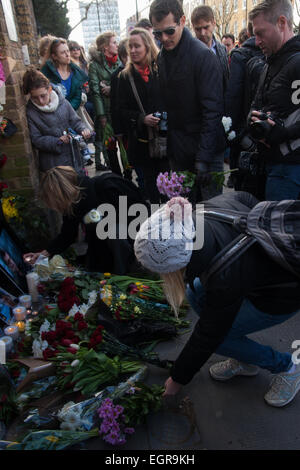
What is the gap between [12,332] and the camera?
8.21 feet

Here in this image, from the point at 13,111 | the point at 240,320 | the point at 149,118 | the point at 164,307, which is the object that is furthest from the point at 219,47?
the point at 240,320

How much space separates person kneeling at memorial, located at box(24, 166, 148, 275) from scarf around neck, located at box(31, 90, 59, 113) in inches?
41.9

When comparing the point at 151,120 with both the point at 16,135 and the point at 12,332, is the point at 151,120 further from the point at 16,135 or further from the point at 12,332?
the point at 12,332

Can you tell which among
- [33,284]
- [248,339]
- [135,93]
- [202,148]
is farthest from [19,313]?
[135,93]

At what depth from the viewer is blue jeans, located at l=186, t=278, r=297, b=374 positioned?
182 centimetres

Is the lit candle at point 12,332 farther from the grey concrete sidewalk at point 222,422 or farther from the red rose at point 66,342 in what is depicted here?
the grey concrete sidewalk at point 222,422

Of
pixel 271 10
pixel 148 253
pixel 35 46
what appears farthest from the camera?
pixel 35 46

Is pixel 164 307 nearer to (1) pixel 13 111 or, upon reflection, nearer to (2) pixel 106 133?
(1) pixel 13 111

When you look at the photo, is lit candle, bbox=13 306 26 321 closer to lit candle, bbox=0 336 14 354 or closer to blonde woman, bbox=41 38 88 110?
lit candle, bbox=0 336 14 354

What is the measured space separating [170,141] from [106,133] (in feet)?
→ 5.10

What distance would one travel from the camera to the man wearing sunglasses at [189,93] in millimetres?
2906

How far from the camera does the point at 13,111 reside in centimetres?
334

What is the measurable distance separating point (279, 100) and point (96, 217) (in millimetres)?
1478

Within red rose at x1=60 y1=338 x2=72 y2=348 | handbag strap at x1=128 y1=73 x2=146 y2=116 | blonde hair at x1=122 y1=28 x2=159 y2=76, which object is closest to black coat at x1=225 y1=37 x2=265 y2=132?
blonde hair at x1=122 y1=28 x2=159 y2=76
